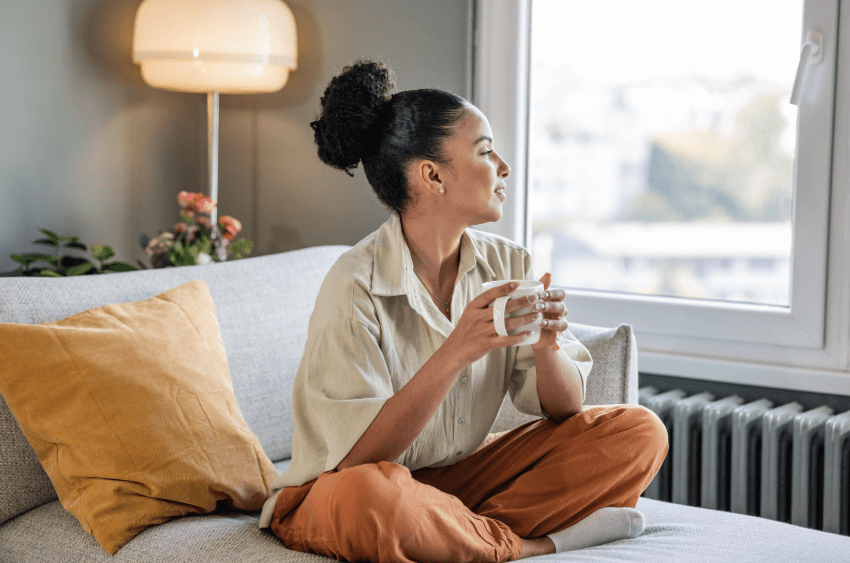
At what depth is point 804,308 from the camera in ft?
6.45

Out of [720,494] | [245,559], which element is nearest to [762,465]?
[720,494]

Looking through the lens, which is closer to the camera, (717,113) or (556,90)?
(717,113)

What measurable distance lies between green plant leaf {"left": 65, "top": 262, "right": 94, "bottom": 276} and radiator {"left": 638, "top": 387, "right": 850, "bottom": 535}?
5.19 ft

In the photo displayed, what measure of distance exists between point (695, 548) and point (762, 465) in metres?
0.68

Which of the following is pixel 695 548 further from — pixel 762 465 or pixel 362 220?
pixel 362 220

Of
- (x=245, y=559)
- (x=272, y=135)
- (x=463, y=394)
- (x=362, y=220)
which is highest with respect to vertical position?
(x=272, y=135)

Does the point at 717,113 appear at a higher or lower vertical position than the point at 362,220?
higher

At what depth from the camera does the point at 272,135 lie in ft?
9.39

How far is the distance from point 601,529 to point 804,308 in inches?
37.8

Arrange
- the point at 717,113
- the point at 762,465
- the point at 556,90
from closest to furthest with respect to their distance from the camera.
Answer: the point at 762,465, the point at 717,113, the point at 556,90

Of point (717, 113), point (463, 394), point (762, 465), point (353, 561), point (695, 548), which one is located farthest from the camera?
point (717, 113)

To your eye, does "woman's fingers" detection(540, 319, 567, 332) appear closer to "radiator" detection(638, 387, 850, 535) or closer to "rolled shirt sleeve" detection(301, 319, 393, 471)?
"rolled shirt sleeve" detection(301, 319, 393, 471)

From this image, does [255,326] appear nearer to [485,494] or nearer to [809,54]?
[485,494]

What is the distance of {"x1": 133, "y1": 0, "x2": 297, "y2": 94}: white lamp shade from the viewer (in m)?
2.35
